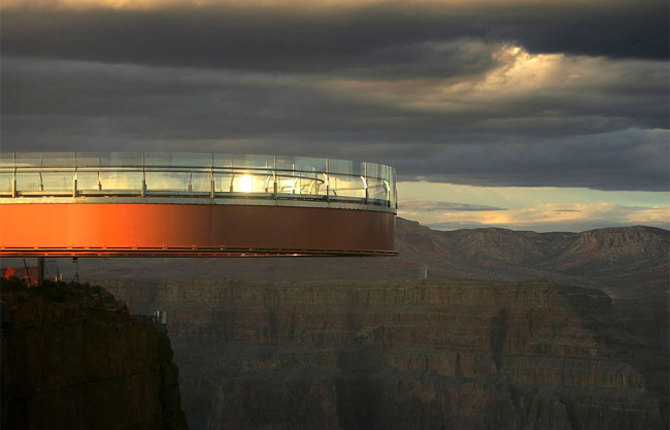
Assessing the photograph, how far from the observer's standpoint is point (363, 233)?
45.9 meters

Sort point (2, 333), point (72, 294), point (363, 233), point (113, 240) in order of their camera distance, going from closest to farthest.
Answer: point (2, 333), point (113, 240), point (363, 233), point (72, 294)

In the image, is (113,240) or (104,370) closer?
(113,240)

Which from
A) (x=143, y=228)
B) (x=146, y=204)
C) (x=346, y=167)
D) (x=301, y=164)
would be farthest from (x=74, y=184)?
(x=346, y=167)

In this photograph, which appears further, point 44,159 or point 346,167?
point 346,167

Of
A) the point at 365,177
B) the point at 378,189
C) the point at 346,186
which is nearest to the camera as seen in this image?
the point at 346,186

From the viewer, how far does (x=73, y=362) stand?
144 ft

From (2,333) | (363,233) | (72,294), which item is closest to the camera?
(2,333)

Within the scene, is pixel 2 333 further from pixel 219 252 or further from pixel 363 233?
pixel 363 233

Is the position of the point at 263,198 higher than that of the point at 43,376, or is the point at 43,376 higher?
the point at 263,198

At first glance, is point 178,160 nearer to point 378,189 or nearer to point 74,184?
point 74,184

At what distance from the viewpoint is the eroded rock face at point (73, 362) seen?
40.8 metres

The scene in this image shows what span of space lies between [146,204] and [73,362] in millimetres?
6258

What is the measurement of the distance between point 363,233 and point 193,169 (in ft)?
23.1

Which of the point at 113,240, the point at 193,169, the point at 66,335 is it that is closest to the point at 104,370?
the point at 66,335
